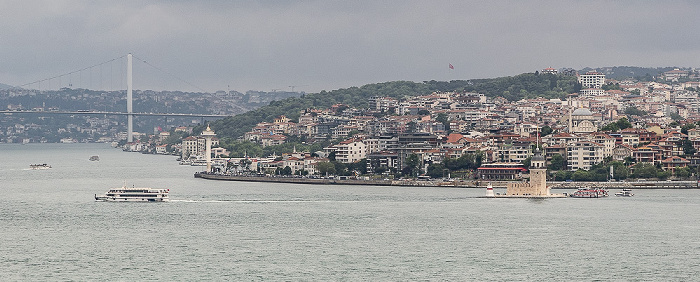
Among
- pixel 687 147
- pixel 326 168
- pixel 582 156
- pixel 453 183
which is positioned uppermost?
pixel 687 147

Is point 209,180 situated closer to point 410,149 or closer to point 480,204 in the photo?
point 410,149

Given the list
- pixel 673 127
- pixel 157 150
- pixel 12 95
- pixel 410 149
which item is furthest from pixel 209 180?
pixel 12 95

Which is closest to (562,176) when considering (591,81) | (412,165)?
(412,165)

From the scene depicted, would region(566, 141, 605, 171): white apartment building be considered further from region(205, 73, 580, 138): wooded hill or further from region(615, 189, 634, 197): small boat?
region(205, 73, 580, 138): wooded hill

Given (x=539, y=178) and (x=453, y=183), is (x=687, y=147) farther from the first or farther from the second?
(x=539, y=178)

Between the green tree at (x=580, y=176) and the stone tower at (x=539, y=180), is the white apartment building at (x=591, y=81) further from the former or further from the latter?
the stone tower at (x=539, y=180)
